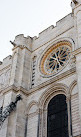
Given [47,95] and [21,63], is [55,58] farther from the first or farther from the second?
[47,95]

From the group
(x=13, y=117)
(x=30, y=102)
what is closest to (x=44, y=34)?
(x=30, y=102)

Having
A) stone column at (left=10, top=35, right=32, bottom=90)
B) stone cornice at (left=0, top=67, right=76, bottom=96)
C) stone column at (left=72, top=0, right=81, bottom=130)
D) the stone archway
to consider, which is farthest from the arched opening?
stone column at (left=10, top=35, right=32, bottom=90)

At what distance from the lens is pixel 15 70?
57.4ft

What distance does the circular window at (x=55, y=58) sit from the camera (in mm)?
16562

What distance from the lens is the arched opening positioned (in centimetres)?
1327

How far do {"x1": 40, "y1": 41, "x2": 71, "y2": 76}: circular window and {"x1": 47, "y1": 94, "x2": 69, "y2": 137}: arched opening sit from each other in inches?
88.4

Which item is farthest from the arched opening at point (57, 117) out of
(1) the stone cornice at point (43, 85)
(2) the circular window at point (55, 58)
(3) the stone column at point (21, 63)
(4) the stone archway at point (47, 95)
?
(3) the stone column at point (21, 63)

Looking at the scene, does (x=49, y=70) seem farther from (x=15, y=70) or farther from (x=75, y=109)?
(x=75, y=109)

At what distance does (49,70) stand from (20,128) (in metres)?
4.57

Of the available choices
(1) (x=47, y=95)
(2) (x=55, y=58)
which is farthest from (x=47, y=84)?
(2) (x=55, y=58)

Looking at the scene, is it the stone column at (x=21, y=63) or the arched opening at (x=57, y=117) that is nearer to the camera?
the arched opening at (x=57, y=117)

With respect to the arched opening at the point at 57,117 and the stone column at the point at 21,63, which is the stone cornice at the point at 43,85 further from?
the arched opening at the point at 57,117

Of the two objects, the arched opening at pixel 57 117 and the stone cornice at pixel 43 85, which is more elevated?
the stone cornice at pixel 43 85

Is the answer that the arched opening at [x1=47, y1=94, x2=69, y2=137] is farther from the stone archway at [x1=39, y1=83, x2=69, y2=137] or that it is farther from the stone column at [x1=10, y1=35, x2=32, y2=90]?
the stone column at [x1=10, y1=35, x2=32, y2=90]
